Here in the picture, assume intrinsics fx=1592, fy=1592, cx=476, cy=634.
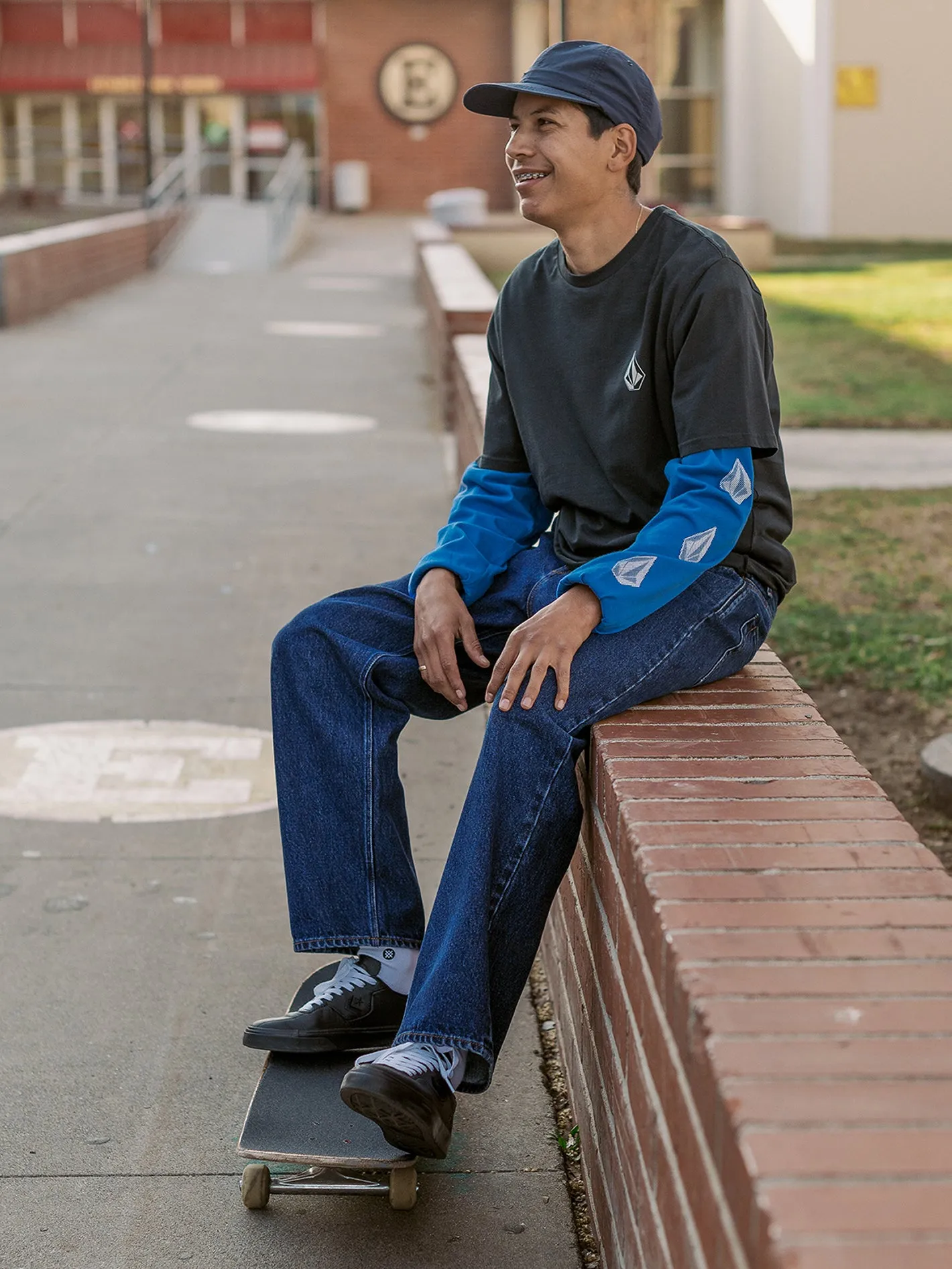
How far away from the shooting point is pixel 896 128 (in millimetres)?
26891

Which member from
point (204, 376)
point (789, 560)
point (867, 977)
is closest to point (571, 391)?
point (789, 560)

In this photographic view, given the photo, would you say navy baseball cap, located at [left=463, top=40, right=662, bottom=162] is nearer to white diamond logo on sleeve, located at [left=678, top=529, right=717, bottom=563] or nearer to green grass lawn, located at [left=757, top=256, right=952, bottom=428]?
white diamond logo on sleeve, located at [left=678, top=529, right=717, bottom=563]

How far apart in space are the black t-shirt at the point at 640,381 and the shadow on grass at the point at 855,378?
21.6 ft

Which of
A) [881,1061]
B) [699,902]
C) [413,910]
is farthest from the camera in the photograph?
[413,910]

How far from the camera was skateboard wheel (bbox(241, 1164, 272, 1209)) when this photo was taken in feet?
8.07

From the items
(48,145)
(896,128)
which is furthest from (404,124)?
(896,128)

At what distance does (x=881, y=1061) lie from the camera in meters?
1.48

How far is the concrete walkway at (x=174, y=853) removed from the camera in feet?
8.10

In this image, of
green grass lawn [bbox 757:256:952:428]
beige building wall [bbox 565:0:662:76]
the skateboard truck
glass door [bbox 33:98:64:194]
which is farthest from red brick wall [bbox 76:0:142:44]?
the skateboard truck

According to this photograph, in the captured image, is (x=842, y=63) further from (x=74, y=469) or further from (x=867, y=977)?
(x=867, y=977)

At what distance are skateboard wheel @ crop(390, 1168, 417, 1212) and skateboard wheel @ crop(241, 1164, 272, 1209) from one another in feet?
0.64

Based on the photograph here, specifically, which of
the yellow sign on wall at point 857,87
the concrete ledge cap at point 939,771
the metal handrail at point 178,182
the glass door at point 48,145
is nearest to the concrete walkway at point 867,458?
the concrete ledge cap at point 939,771

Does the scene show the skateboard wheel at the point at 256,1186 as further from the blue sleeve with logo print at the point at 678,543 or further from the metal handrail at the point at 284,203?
the metal handrail at the point at 284,203

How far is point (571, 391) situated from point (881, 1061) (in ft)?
5.30
